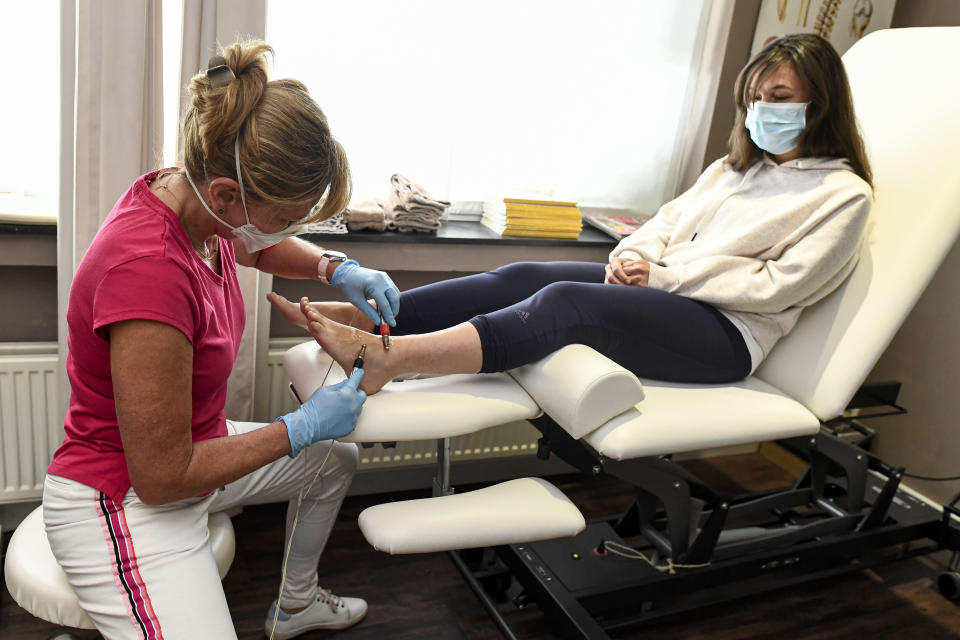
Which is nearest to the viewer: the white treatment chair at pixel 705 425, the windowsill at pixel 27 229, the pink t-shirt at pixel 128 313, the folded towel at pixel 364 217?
the pink t-shirt at pixel 128 313

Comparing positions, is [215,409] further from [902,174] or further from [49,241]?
[902,174]

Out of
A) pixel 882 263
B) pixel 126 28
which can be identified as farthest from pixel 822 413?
pixel 126 28

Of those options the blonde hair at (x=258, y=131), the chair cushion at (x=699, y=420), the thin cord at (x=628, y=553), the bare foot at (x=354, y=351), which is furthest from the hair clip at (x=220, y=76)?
the thin cord at (x=628, y=553)

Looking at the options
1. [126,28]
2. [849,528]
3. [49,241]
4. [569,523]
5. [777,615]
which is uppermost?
[126,28]

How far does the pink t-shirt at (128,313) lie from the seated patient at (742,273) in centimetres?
30

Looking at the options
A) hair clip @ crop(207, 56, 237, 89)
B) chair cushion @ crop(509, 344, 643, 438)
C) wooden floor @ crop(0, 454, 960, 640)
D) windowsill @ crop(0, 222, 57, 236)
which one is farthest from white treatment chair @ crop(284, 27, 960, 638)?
windowsill @ crop(0, 222, 57, 236)

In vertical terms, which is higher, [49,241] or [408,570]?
[49,241]

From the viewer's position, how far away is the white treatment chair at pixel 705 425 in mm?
1252

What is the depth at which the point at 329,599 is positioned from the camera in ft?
5.36

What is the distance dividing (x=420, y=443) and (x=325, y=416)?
105cm

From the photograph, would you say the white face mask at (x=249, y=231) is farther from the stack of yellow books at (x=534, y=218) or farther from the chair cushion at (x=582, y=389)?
the stack of yellow books at (x=534, y=218)

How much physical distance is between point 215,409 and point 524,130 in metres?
1.35

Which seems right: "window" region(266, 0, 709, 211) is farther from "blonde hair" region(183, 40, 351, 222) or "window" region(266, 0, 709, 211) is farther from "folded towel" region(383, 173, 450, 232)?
"blonde hair" region(183, 40, 351, 222)

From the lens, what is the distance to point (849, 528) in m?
1.94
